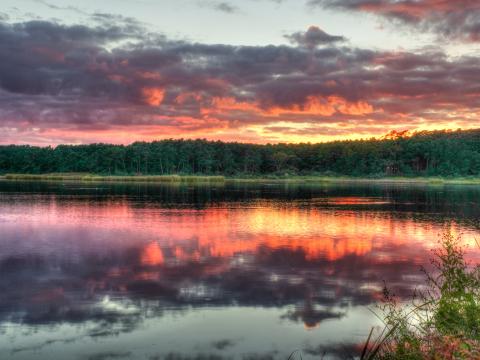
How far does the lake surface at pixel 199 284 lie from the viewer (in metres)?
10.6

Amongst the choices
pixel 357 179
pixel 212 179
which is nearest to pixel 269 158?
pixel 357 179

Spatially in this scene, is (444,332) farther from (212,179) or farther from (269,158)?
(269,158)

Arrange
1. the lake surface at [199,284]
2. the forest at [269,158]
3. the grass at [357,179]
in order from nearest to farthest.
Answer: the lake surface at [199,284]
the grass at [357,179]
the forest at [269,158]

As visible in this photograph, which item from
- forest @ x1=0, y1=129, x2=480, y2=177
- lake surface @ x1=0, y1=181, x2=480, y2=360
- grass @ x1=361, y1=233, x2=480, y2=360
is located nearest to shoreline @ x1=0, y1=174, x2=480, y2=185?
forest @ x1=0, y1=129, x2=480, y2=177

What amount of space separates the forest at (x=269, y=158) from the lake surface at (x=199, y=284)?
12170 centimetres

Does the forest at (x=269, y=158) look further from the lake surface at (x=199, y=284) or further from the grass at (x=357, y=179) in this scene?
the lake surface at (x=199, y=284)

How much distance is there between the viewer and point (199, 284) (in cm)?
1561

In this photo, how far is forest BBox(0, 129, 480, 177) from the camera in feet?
484

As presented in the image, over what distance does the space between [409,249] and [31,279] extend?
1665cm

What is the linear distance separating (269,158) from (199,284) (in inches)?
6018

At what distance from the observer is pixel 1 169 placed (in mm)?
182125

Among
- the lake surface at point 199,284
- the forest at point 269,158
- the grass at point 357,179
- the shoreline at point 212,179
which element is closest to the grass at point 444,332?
the lake surface at point 199,284

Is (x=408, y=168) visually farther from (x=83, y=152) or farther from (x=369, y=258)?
(x=369, y=258)

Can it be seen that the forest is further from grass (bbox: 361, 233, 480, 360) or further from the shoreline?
grass (bbox: 361, 233, 480, 360)
